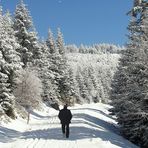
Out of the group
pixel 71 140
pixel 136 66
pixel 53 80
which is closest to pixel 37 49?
pixel 53 80

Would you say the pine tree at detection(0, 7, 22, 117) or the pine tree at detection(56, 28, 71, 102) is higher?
the pine tree at detection(56, 28, 71, 102)

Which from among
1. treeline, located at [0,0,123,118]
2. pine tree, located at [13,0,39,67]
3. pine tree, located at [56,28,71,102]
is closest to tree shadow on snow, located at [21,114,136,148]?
treeline, located at [0,0,123,118]

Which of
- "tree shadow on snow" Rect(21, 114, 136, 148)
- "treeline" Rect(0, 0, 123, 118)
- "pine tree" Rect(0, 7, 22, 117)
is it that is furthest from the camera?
"treeline" Rect(0, 0, 123, 118)

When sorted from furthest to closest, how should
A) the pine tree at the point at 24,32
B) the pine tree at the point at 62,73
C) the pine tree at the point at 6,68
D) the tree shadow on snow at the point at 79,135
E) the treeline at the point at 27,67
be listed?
the pine tree at the point at 62,73 → the pine tree at the point at 24,32 → the treeline at the point at 27,67 → the pine tree at the point at 6,68 → the tree shadow on snow at the point at 79,135

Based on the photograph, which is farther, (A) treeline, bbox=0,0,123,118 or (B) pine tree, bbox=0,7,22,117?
(A) treeline, bbox=0,0,123,118

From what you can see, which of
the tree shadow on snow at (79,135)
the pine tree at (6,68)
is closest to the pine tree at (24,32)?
the pine tree at (6,68)

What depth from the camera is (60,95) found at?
78.7m

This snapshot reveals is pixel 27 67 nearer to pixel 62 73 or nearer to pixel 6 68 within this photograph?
pixel 6 68

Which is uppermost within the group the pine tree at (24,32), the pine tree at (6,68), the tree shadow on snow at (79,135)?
the pine tree at (24,32)

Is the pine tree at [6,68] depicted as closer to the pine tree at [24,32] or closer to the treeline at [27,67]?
the treeline at [27,67]

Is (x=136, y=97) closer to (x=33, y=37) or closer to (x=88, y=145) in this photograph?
(x=88, y=145)

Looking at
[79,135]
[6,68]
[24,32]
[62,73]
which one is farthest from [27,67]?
[79,135]

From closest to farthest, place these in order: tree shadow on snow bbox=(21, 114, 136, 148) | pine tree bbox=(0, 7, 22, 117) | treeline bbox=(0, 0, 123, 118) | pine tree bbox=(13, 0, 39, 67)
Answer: tree shadow on snow bbox=(21, 114, 136, 148) < pine tree bbox=(0, 7, 22, 117) < treeline bbox=(0, 0, 123, 118) < pine tree bbox=(13, 0, 39, 67)

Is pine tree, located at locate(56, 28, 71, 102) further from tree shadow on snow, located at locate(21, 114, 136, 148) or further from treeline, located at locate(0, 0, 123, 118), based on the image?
tree shadow on snow, located at locate(21, 114, 136, 148)
